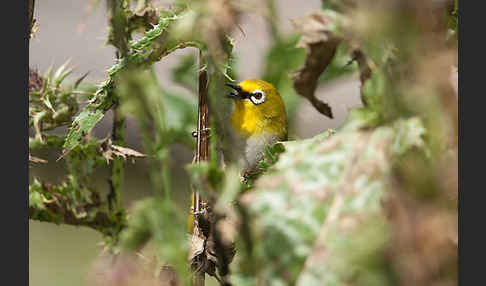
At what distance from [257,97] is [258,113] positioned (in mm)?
38

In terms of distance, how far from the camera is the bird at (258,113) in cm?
108

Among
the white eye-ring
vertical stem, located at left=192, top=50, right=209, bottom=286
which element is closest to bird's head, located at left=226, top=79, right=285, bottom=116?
the white eye-ring

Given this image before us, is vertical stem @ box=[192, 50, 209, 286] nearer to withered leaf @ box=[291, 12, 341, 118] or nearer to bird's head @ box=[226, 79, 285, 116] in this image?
withered leaf @ box=[291, 12, 341, 118]

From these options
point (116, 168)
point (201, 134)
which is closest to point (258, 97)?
point (116, 168)

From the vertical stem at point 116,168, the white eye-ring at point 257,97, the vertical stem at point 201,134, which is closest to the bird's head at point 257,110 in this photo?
the white eye-ring at point 257,97

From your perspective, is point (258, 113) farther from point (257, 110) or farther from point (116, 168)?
point (116, 168)

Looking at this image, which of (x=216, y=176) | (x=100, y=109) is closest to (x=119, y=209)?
(x=100, y=109)

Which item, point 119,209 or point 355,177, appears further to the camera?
point 119,209

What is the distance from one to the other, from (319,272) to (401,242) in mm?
51

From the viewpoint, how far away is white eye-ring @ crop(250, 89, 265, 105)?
1.09m

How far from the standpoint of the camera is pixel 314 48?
0.48 metres

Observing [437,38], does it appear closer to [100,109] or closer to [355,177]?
[355,177]

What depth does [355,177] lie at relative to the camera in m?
0.34

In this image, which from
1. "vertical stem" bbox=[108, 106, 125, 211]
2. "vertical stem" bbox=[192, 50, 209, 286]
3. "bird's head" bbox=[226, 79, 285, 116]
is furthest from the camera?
"bird's head" bbox=[226, 79, 285, 116]
